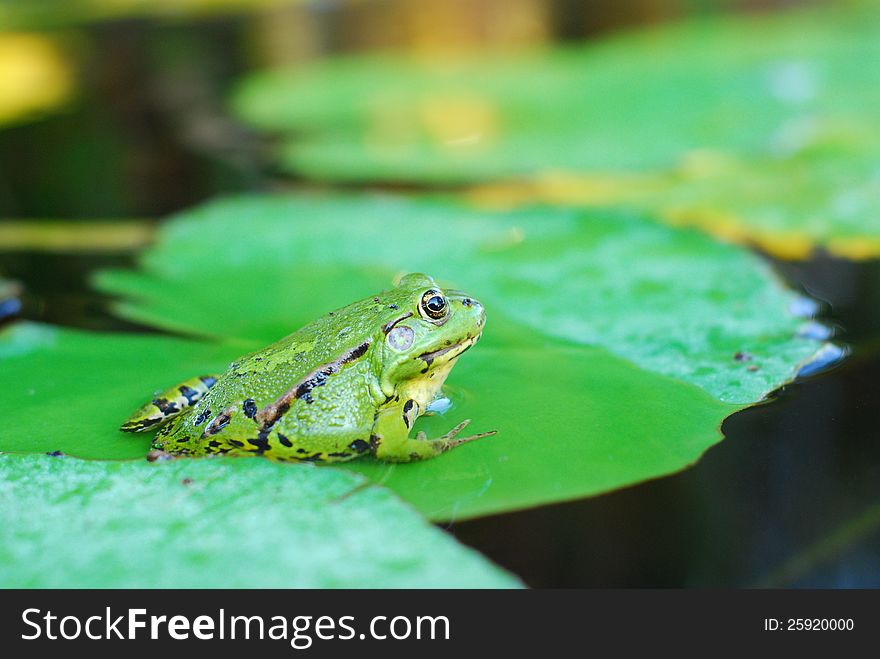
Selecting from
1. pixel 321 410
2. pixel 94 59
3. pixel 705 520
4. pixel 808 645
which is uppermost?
pixel 94 59

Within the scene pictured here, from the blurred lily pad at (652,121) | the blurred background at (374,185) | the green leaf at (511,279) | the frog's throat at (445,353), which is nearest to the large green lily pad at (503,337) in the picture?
the green leaf at (511,279)

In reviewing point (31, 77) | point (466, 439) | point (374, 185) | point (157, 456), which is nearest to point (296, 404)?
point (157, 456)

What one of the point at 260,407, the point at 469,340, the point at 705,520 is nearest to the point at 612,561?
the point at 705,520

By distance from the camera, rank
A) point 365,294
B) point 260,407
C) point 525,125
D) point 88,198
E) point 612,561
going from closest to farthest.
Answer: point 612,561
point 260,407
point 365,294
point 88,198
point 525,125

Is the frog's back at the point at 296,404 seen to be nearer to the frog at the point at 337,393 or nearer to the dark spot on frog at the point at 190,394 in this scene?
the frog at the point at 337,393

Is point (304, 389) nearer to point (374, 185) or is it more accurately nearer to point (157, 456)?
point (157, 456)

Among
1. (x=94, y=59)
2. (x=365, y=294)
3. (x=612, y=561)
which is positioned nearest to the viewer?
(x=612, y=561)

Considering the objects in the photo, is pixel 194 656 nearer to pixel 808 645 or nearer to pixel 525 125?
pixel 808 645
